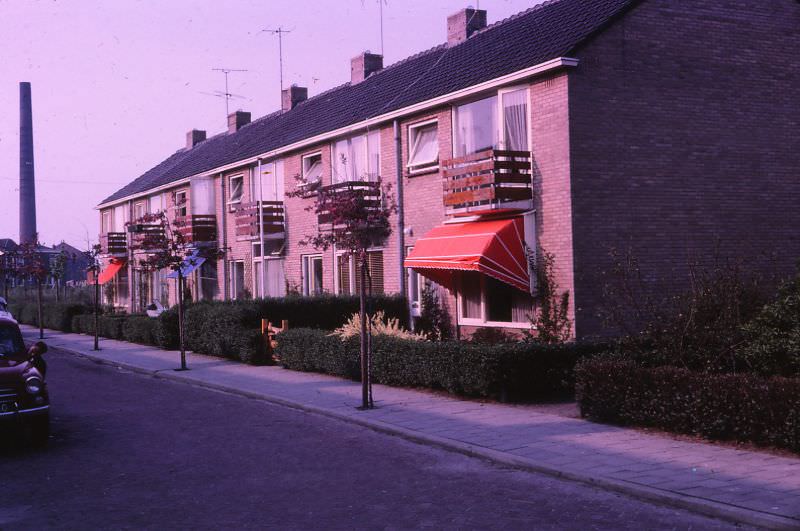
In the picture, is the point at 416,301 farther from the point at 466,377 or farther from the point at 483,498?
the point at 483,498

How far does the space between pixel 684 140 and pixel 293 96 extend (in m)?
21.3

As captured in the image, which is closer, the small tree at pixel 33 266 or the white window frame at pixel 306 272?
the white window frame at pixel 306 272

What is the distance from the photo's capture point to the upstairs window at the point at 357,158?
74.9ft

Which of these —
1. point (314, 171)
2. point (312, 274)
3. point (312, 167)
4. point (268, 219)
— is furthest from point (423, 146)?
point (268, 219)

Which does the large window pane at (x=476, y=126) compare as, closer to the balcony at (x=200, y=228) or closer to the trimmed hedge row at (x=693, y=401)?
the trimmed hedge row at (x=693, y=401)

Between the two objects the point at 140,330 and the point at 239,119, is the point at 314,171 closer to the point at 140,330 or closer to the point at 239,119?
the point at 140,330

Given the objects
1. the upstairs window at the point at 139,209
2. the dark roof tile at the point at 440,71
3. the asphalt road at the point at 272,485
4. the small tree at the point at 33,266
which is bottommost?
the asphalt road at the point at 272,485

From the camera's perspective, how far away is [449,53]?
23.8m

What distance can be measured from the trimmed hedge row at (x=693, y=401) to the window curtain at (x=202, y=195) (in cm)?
2398

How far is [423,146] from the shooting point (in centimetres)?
2109

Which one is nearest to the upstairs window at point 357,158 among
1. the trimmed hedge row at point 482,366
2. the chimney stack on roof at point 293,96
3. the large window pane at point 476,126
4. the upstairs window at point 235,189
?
the large window pane at point 476,126

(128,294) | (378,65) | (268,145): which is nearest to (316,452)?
(268,145)

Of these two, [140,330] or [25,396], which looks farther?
[140,330]

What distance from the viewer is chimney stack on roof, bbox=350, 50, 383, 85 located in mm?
30109
